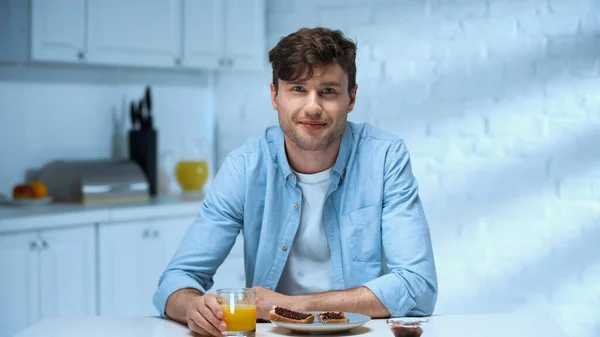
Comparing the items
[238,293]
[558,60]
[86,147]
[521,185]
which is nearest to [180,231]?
[86,147]

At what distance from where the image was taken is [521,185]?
13.7 feet

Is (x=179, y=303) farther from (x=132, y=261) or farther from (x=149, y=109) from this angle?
(x=149, y=109)

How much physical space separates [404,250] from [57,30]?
248 centimetres

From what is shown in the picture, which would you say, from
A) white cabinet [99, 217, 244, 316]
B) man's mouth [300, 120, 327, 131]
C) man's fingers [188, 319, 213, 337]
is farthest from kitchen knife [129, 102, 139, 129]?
man's fingers [188, 319, 213, 337]

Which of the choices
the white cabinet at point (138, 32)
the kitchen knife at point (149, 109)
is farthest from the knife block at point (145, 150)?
the white cabinet at point (138, 32)

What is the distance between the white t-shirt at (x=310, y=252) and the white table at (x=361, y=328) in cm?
36

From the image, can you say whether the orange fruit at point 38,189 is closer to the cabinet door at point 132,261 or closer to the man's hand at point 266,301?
the cabinet door at point 132,261

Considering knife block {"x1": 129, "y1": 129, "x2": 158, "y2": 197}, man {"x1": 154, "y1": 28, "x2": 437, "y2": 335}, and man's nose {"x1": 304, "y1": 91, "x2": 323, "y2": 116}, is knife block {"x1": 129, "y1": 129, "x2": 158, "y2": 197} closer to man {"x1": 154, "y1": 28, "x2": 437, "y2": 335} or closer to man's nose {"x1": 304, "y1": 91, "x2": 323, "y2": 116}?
man {"x1": 154, "y1": 28, "x2": 437, "y2": 335}

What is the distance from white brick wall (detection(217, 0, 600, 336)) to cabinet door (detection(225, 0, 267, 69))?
58 centimetres

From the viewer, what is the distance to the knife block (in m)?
4.68

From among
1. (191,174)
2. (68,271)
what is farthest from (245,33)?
(68,271)

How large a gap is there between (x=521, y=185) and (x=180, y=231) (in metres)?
1.64

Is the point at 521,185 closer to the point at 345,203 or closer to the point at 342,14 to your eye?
the point at 342,14

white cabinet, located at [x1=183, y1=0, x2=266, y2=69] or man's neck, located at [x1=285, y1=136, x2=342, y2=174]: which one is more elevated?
white cabinet, located at [x1=183, y1=0, x2=266, y2=69]
